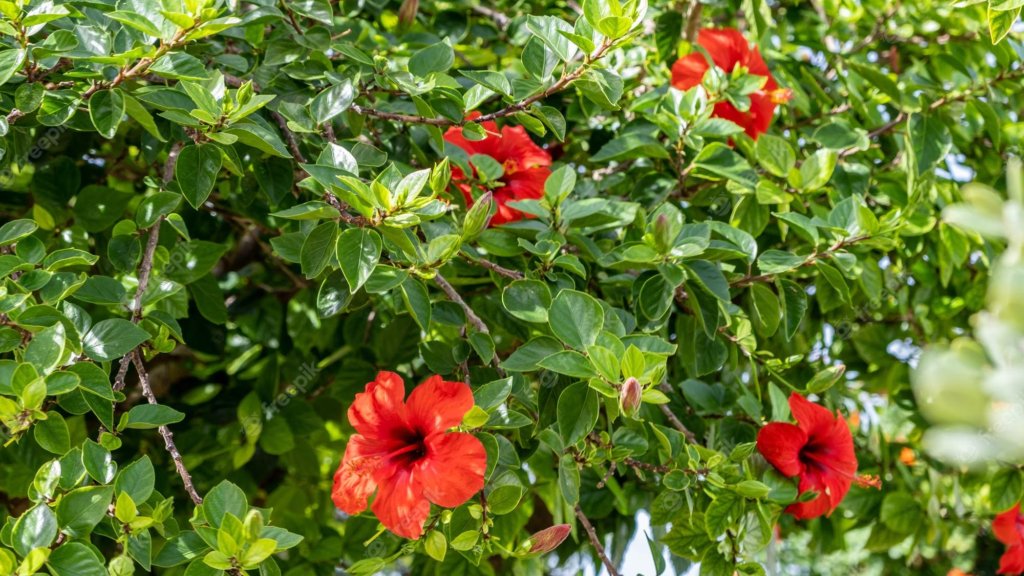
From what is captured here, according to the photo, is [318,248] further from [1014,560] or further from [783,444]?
[1014,560]

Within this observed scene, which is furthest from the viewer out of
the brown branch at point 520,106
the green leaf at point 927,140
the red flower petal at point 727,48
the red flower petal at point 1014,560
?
the red flower petal at point 1014,560

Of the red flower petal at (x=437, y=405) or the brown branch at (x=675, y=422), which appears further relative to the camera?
the brown branch at (x=675, y=422)

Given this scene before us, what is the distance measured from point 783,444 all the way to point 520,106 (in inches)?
21.5

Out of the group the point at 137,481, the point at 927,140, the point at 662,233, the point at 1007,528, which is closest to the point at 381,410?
the point at 137,481

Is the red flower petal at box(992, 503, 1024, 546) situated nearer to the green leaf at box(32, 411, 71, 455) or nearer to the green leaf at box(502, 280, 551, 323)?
the green leaf at box(502, 280, 551, 323)

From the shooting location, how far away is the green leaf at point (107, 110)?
99 cm

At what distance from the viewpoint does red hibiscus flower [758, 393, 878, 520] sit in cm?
125

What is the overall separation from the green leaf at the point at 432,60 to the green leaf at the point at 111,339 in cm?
44

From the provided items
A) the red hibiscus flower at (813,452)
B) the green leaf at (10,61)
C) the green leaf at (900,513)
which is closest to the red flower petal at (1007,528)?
the green leaf at (900,513)

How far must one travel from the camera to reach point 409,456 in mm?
1100

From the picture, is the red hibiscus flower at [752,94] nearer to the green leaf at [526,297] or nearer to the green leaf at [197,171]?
the green leaf at [526,297]

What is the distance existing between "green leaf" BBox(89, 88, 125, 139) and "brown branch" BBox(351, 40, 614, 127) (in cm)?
27

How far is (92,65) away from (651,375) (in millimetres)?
679

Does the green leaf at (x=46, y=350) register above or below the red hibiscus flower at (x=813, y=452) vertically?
above
